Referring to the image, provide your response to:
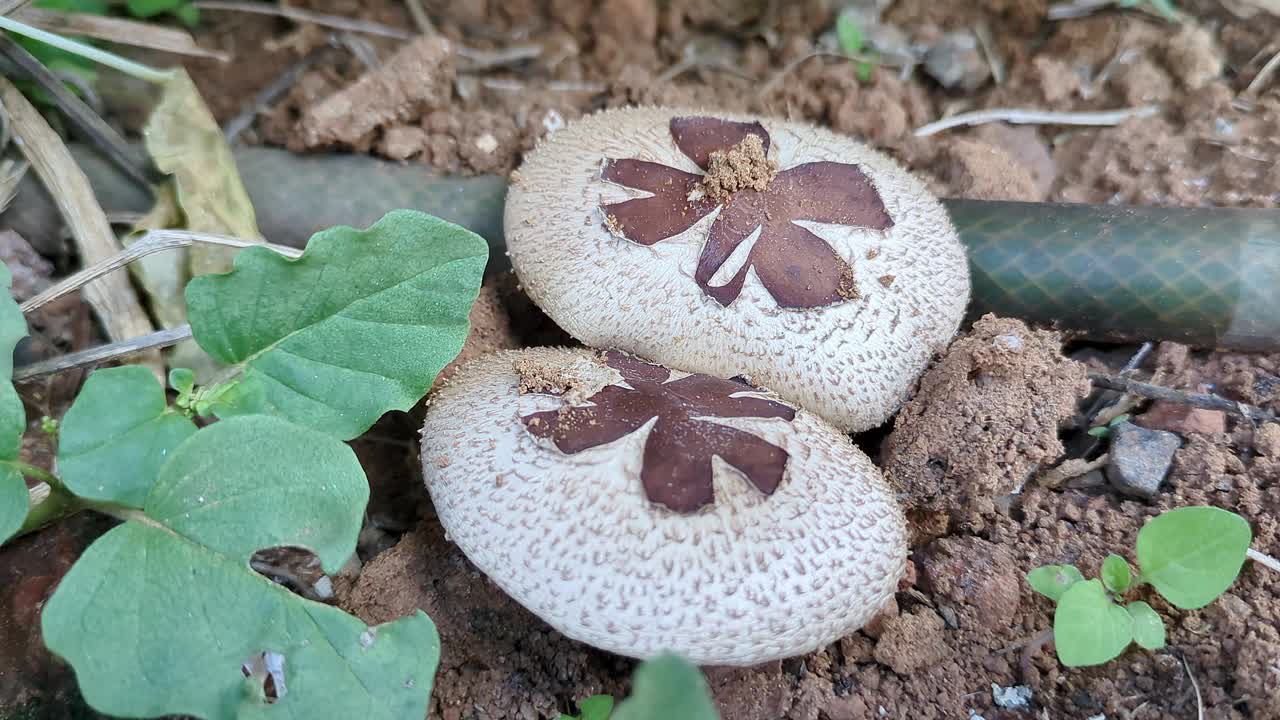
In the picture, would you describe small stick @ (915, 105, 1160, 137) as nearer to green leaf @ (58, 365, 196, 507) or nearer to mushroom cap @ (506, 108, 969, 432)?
mushroom cap @ (506, 108, 969, 432)

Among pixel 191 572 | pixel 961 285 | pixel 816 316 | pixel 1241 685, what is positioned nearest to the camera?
pixel 191 572

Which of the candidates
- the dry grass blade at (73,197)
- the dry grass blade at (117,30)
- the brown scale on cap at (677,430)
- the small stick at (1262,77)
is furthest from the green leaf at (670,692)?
the small stick at (1262,77)

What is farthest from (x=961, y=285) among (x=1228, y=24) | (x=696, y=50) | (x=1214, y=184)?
(x=1228, y=24)

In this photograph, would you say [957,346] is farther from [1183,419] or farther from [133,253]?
[133,253]

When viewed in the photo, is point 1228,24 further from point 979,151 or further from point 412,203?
point 412,203

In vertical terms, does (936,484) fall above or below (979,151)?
below

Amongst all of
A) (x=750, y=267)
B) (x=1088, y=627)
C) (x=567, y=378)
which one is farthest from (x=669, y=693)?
(x=750, y=267)

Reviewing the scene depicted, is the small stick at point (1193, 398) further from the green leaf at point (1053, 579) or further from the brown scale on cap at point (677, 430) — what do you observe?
the brown scale on cap at point (677, 430)
